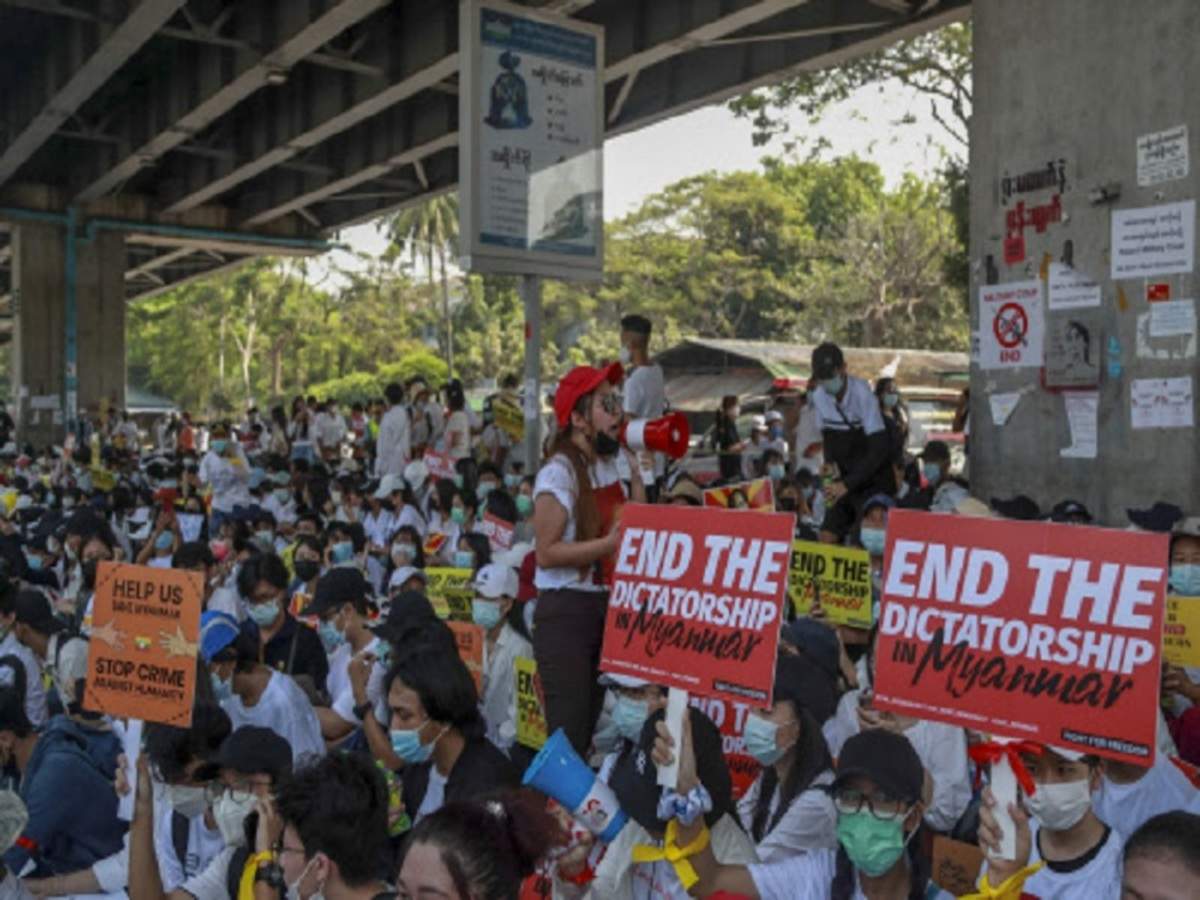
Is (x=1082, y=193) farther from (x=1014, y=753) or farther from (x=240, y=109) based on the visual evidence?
(x=240, y=109)

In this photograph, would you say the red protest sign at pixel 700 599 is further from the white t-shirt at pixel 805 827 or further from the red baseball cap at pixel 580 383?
the red baseball cap at pixel 580 383

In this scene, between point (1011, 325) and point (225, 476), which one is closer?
point (1011, 325)

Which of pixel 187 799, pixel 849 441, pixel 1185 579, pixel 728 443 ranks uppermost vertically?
pixel 849 441

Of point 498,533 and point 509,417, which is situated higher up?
point 509,417

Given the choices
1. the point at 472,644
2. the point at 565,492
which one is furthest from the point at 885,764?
the point at 472,644

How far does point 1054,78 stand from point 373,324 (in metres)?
53.3

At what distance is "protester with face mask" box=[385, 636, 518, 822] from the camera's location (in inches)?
161

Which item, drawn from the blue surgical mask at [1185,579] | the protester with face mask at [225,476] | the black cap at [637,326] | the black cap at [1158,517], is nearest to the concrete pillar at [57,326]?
the protester with face mask at [225,476]

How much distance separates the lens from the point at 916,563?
3.19m

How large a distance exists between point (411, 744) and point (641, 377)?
3919mm

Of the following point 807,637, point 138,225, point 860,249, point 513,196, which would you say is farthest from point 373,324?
point 807,637

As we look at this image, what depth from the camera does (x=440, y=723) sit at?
4141 mm

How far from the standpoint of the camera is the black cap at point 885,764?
314 centimetres

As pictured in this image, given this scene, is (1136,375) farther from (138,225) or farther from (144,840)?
(138,225)
